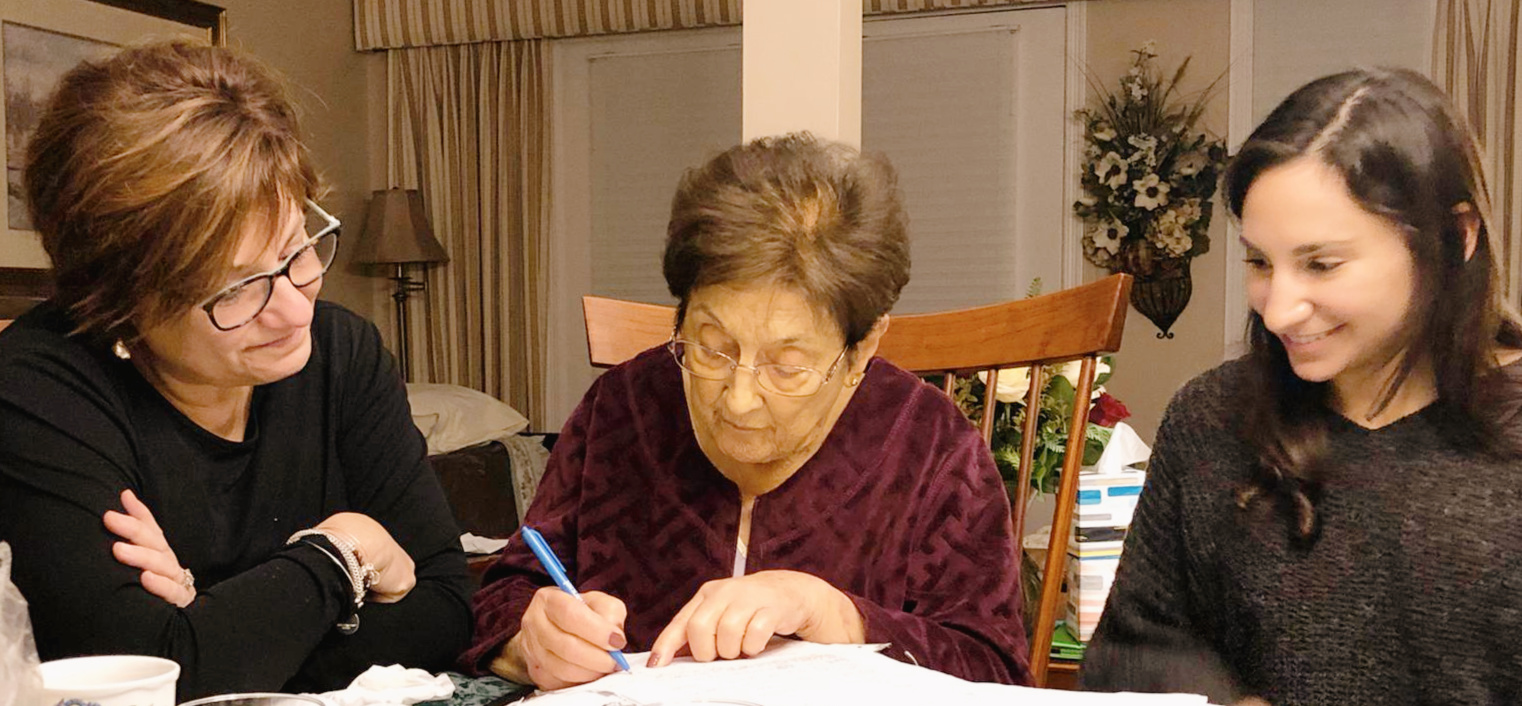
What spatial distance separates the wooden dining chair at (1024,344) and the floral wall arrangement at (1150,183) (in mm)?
2519

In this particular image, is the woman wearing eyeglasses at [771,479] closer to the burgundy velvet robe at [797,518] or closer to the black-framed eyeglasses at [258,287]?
the burgundy velvet robe at [797,518]

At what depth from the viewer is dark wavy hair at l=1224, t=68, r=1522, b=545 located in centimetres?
72

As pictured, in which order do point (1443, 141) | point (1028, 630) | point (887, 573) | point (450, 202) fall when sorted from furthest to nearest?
1. point (450, 202)
2. point (1028, 630)
3. point (887, 573)
4. point (1443, 141)

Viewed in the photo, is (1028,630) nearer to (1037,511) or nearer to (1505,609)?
(1505,609)

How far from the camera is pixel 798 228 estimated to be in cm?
103

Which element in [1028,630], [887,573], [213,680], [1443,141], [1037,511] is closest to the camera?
[1443,141]

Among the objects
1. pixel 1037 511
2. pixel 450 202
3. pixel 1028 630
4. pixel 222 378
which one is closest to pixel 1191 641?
pixel 1028 630

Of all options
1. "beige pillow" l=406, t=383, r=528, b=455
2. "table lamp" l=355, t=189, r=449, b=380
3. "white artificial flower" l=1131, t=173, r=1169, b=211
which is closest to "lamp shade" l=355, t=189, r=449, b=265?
"table lamp" l=355, t=189, r=449, b=380

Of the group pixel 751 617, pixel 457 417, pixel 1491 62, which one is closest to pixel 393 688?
pixel 751 617

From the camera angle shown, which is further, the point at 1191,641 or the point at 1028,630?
the point at 1028,630

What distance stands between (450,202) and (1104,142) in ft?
8.05

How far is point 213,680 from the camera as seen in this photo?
1011 millimetres

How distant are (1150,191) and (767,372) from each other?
10.1 feet

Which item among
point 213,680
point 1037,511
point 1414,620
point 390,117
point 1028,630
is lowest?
point 1037,511
